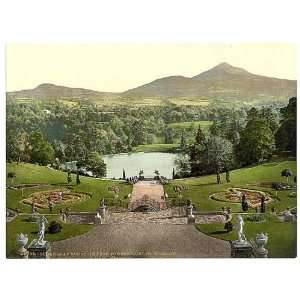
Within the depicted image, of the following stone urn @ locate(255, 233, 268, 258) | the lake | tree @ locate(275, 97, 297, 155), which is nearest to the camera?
stone urn @ locate(255, 233, 268, 258)

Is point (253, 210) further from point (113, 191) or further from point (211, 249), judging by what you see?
point (113, 191)

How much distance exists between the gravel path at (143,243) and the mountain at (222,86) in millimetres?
1834

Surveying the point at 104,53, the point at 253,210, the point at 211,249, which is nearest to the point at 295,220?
the point at 253,210

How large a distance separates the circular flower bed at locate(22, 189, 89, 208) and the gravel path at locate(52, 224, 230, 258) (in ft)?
1.72

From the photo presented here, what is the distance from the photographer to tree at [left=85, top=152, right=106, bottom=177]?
892 cm

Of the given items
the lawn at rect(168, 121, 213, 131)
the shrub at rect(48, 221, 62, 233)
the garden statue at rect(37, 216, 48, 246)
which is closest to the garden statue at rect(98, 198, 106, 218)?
the shrub at rect(48, 221, 62, 233)

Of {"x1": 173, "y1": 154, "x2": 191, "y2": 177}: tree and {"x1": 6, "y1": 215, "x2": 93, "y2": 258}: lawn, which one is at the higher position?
{"x1": 173, "y1": 154, "x2": 191, "y2": 177}: tree

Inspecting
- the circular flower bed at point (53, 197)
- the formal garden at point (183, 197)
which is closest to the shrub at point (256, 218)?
the formal garden at point (183, 197)

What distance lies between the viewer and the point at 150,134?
29.3 feet

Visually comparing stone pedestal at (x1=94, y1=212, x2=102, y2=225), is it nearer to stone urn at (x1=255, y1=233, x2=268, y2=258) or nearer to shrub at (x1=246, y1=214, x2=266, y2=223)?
shrub at (x1=246, y1=214, x2=266, y2=223)

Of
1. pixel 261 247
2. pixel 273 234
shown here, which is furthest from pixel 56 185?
pixel 273 234

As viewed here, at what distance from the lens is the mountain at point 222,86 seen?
345 inches

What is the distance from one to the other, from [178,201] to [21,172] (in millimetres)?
2190

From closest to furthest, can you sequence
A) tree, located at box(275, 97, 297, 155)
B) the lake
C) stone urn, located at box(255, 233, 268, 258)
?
1. stone urn, located at box(255, 233, 268, 258)
2. tree, located at box(275, 97, 297, 155)
3. the lake
